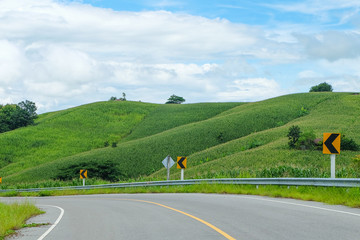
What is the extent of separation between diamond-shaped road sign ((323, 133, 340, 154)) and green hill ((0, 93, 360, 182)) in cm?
571

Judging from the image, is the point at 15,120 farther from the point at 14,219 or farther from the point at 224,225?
the point at 224,225

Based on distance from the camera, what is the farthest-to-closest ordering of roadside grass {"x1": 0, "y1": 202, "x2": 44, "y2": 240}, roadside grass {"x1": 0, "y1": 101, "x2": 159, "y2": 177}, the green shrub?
roadside grass {"x1": 0, "y1": 101, "x2": 159, "y2": 177} → the green shrub → roadside grass {"x1": 0, "y1": 202, "x2": 44, "y2": 240}

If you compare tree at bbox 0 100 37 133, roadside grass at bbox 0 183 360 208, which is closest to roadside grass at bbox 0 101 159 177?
tree at bbox 0 100 37 133

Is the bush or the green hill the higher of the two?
the green hill

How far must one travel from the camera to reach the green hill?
48.1 meters

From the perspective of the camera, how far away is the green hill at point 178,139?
4812 centimetres

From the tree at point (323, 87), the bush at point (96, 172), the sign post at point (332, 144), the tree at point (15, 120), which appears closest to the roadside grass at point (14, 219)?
the sign post at point (332, 144)

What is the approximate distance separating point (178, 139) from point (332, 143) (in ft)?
195

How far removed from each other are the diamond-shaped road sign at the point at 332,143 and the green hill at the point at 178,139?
5.71 metres

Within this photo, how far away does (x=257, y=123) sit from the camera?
83.2 m

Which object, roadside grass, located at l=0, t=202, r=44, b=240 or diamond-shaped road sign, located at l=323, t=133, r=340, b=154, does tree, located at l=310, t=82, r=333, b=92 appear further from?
roadside grass, located at l=0, t=202, r=44, b=240

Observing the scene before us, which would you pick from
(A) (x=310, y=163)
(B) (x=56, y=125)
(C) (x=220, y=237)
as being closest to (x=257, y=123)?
(A) (x=310, y=163)

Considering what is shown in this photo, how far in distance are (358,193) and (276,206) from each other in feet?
8.51

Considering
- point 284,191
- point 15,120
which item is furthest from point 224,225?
point 15,120
